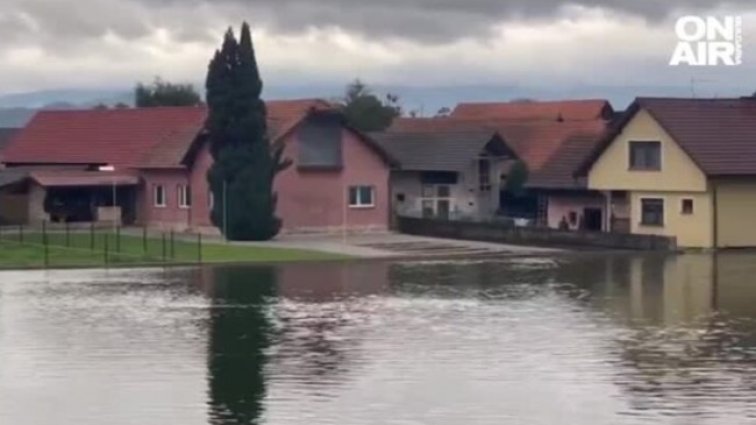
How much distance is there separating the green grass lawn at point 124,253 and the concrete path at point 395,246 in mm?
1711

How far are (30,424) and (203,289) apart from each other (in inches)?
733

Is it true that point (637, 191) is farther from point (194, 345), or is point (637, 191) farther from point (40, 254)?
point (194, 345)

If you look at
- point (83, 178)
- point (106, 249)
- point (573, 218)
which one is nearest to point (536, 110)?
point (573, 218)

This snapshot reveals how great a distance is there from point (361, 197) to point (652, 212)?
35.0ft

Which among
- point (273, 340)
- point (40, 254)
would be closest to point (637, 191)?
point (40, 254)

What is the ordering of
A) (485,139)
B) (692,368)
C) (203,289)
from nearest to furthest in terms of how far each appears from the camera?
(692,368) → (203,289) → (485,139)

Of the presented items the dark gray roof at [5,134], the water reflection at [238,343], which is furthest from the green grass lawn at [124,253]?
the dark gray roof at [5,134]

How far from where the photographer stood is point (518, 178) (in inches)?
2485

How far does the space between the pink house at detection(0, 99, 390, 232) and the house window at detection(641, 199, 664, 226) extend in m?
9.74

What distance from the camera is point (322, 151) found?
59.3 meters

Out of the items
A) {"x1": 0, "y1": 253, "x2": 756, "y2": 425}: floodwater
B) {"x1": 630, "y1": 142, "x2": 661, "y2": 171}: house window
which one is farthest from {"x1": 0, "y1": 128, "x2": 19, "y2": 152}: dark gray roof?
{"x1": 0, "y1": 253, "x2": 756, "y2": 425}: floodwater

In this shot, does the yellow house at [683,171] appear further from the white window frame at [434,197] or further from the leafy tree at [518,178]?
the white window frame at [434,197]

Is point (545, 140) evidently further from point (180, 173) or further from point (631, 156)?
point (180, 173)

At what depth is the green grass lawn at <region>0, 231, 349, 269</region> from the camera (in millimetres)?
47312
